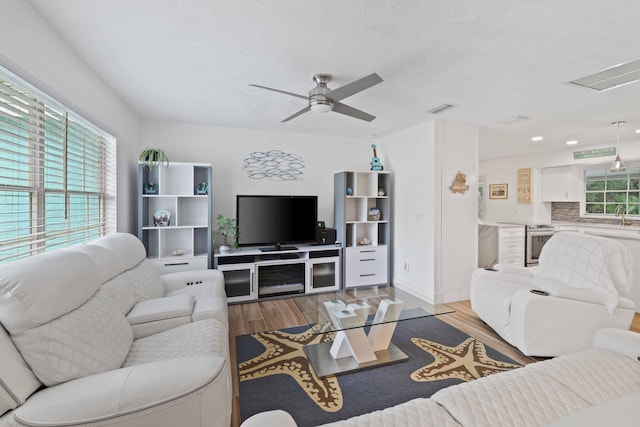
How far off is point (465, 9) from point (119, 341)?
8.76 feet

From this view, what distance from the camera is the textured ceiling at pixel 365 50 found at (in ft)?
5.52

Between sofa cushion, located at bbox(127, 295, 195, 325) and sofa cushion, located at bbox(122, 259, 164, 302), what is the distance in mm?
141

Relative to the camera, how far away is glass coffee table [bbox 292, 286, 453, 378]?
2.31 meters

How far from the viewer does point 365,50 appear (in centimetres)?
210

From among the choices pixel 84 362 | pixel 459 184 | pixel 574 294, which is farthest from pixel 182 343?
pixel 459 184

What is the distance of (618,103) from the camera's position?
3.11 m

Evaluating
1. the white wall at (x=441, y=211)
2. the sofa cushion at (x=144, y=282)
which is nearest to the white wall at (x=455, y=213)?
the white wall at (x=441, y=211)

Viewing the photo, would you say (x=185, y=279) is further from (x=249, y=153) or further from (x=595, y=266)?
(x=595, y=266)

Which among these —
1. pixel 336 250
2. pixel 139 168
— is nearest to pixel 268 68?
pixel 139 168

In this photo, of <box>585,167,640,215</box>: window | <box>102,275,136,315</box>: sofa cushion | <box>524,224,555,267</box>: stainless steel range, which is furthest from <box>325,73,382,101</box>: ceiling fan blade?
<box>585,167,640,215</box>: window

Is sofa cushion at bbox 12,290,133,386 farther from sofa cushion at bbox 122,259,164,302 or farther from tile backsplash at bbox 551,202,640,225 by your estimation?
tile backsplash at bbox 551,202,640,225

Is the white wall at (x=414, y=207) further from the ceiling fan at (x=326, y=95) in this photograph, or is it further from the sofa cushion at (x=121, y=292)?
the sofa cushion at (x=121, y=292)

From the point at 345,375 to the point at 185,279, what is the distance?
184 cm

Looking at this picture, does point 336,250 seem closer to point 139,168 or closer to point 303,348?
point 303,348
